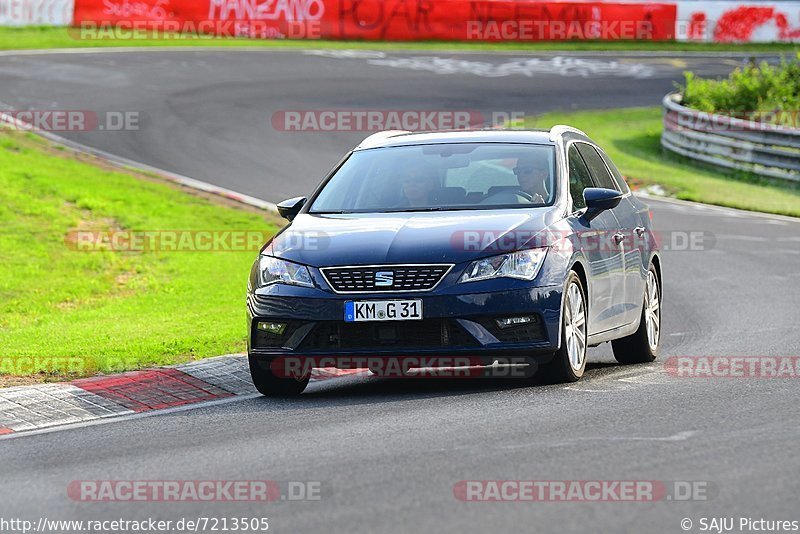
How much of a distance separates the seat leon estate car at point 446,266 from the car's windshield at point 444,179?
0.04 feet

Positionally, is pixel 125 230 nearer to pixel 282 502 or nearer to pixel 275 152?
pixel 275 152

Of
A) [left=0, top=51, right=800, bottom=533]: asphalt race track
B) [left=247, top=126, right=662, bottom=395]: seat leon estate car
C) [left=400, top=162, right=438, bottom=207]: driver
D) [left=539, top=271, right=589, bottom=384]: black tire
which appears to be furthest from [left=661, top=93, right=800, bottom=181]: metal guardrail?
[left=539, top=271, right=589, bottom=384]: black tire

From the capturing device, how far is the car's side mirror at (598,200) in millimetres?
10062

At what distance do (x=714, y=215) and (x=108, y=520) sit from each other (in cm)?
1787

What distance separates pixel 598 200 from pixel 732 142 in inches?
800

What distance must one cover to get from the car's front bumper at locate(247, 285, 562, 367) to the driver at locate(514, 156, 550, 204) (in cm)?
110

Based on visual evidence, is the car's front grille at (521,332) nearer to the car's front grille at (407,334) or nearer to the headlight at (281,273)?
the car's front grille at (407,334)

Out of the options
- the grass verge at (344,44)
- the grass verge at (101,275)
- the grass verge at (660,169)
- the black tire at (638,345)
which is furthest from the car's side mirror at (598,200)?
the grass verge at (344,44)

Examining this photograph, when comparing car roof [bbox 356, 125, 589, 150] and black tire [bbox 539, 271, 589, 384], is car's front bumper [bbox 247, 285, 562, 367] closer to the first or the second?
black tire [bbox 539, 271, 589, 384]

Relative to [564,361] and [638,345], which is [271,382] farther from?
[638,345]

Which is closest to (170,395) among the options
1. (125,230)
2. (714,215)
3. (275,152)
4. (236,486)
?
(236,486)

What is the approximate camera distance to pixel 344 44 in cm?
4103

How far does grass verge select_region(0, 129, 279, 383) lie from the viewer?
1174 centimetres

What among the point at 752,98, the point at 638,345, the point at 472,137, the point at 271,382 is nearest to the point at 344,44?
the point at 752,98
